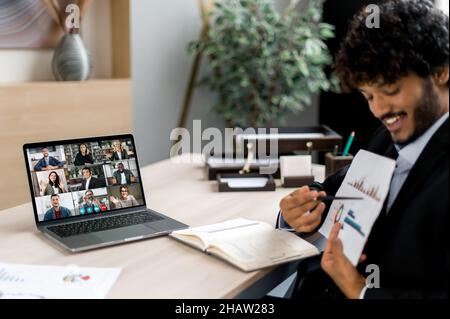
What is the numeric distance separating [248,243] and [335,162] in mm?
797

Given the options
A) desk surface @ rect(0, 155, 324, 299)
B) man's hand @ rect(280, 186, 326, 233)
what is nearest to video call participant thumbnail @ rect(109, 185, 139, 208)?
desk surface @ rect(0, 155, 324, 299)

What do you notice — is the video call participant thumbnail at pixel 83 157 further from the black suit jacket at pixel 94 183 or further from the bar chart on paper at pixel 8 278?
the bar chart on paper at pixel 8 278

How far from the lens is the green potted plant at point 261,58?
4.00m

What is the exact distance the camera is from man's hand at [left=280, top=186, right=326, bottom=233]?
155 centimetres

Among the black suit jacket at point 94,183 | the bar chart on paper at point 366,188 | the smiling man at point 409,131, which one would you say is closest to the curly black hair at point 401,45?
the smiling man at point 409,131

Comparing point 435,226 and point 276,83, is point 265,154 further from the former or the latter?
point 276,83

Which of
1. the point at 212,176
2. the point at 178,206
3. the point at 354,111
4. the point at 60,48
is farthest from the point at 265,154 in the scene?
the point at 354,111

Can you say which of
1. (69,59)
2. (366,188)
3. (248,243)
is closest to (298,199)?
(248,243)

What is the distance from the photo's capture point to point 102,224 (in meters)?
1.64

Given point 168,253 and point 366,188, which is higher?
point 366,188

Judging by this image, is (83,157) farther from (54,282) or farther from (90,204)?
(54,282)

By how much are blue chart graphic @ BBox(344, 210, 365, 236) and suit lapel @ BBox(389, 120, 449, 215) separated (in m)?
0.11
